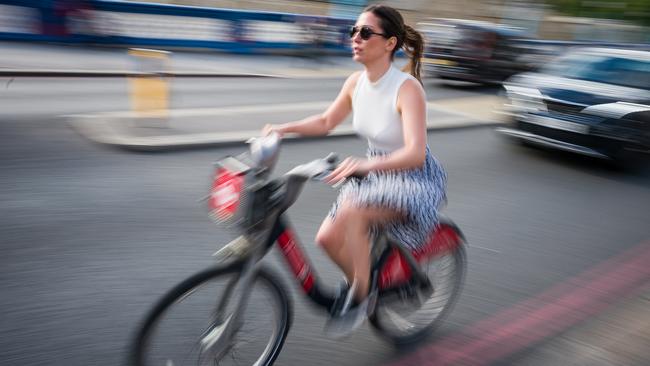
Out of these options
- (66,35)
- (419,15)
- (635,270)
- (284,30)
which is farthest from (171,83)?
(419,15)

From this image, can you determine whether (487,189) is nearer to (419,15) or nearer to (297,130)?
(297,130)

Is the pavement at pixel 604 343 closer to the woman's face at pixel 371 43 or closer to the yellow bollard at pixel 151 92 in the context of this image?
the woman's face at pixel 371 43

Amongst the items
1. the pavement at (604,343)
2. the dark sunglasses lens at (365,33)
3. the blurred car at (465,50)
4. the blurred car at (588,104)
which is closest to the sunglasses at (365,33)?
the dark sunglasses lens at (365,33)

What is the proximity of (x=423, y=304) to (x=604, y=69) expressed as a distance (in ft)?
18.7

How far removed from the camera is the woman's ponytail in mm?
2629

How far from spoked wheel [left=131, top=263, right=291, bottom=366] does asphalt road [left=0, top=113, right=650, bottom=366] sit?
40 cm

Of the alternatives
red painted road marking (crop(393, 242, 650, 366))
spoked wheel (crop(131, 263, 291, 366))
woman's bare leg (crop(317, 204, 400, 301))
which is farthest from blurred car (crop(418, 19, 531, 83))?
spoked wheel (crop(131, 263, 291, 366))

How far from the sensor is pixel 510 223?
5.22 meters

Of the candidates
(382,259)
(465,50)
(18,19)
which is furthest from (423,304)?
(18,19)

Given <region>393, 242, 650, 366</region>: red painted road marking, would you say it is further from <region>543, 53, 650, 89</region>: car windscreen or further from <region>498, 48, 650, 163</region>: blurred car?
<region>543, 53, 650, 89</region>: car windscreen

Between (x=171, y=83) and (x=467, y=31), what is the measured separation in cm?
675

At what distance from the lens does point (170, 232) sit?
14.5 feet

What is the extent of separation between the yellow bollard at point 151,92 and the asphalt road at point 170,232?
3.04 ft

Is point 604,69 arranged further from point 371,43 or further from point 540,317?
point 371,43
